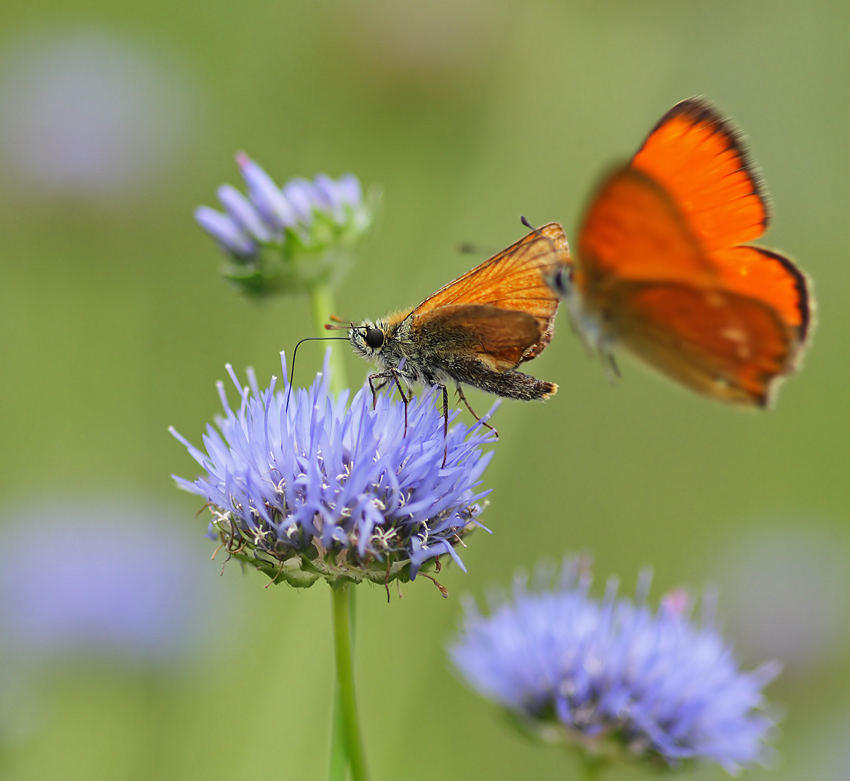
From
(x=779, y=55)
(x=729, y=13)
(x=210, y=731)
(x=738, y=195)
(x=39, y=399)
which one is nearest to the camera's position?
(x=738, y=195)

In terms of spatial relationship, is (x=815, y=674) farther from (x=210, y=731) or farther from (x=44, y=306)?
(x=44, y=306)

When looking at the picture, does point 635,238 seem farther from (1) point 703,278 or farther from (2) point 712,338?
(2) point 712,338

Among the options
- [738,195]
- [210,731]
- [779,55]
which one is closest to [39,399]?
[210,731]

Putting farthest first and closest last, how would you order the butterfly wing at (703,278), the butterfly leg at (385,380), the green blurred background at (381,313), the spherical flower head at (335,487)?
the green blurred background at (381,313) < the butterfly leg at (385,380) < the butterfly wing at (703,278) < the spherical flower head at (335,487)

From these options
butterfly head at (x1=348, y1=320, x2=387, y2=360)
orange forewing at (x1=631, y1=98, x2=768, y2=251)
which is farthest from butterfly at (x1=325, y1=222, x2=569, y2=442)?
orange forewing at (x1=631, y1=98, x2=768, y2=251)

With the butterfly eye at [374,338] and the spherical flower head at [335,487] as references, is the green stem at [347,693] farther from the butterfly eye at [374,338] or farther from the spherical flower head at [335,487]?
the butterfly eye at [374,338]

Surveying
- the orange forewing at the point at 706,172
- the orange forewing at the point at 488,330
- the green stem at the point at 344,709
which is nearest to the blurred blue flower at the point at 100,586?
the green stem at the point at 344,709

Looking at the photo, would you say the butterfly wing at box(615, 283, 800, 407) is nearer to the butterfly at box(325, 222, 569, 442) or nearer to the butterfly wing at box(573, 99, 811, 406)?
the butterfly wing at box(573, 99, 811, 406)
